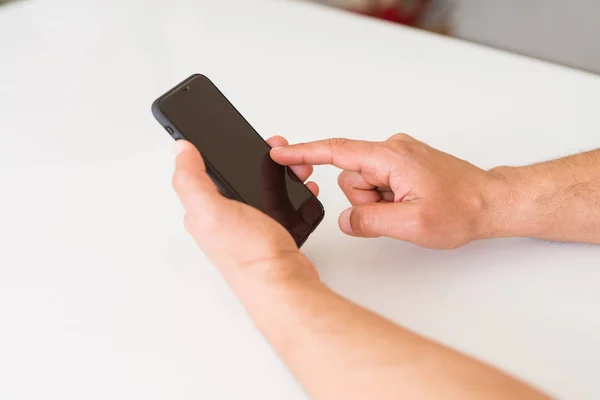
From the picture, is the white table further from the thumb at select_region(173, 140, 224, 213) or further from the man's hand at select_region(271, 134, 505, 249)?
the thumb at select_region(173, 140, 224, 213)

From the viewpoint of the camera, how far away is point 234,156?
59cm

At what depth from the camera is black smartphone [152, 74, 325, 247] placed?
Answer: 57 centimetres

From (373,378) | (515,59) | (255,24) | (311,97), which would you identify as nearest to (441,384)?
(373,378)

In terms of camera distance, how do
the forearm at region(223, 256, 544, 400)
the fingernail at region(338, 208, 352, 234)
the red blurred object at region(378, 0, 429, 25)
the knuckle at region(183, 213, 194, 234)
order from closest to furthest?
the forearm at region(223, 256, 544, 400) < the knuckle at region(183, 213, 194, 234) < the fingernail at region(338, 208, 352, 234) < the red blurred object at region(378, 0, 429, 25)

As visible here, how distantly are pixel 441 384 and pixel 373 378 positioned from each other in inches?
2.0

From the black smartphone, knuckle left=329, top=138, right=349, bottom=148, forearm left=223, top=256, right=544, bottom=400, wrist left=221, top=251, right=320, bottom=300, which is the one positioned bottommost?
forearm left=223, top=256, right=544, bottom=400

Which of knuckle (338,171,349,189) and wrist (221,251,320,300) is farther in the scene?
knuckle (338,171,349,189)

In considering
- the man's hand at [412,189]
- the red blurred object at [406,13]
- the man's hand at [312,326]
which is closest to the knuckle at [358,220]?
the man's hand at [412,189]

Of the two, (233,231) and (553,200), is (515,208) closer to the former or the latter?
(553,200)

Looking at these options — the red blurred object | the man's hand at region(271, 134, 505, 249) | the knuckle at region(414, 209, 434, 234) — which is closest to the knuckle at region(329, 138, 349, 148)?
the man's hand at region(271, 134, 505, 249)

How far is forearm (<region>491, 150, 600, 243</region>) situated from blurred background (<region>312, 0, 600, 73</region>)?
0.81 m

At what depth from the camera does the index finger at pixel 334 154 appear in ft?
1.98

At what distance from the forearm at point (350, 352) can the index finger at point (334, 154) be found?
0.54 feet

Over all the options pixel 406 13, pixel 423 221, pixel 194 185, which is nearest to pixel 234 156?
pixel 194 185
